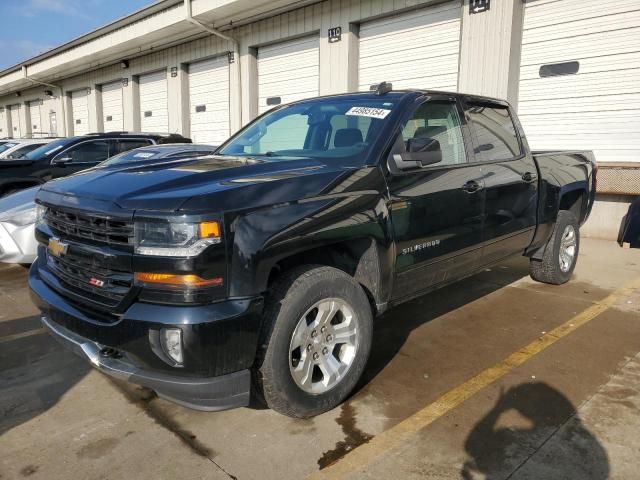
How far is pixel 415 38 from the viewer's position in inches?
410

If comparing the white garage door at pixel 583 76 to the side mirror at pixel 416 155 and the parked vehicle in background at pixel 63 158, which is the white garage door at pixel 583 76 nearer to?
the side mirror at pixel 416 155

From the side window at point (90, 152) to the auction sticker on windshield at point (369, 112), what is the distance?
677 cm

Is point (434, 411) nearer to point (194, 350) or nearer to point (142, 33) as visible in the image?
point (194, 350)

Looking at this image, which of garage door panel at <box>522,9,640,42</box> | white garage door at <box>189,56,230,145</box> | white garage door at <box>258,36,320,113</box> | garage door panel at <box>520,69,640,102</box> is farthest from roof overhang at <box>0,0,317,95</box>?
garage door panel at <box>520,69,640,102</box>

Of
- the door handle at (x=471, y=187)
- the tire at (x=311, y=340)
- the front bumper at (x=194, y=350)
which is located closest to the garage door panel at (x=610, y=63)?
the door handle at (x=471, y=187)

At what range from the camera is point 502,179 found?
4266 millimetres

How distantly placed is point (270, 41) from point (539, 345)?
11.4m

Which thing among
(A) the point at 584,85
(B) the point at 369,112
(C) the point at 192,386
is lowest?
(C) the point at 192,386

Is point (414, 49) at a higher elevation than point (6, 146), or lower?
higher

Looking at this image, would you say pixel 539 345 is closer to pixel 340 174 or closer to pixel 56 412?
pixel 340 174

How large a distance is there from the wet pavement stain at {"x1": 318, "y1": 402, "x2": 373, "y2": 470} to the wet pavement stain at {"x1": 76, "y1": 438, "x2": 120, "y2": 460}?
3.62 feet

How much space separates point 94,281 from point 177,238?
2.08 feet

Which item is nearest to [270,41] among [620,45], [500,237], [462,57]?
[462,57]

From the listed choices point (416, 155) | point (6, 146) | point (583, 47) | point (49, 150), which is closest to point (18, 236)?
→ point (49, 150)
